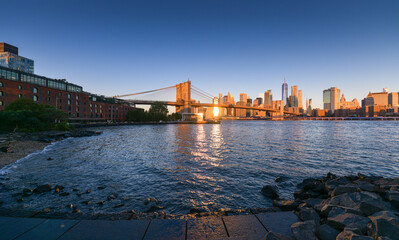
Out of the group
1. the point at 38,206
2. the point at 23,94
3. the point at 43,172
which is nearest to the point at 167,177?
the point at 38,206

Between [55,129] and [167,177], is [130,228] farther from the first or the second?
[55,129]

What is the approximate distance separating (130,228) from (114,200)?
5624 millimetres

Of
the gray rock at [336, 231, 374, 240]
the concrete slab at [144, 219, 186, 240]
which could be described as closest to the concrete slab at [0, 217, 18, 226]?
the concrete slab at [144, 219, 186, 240]

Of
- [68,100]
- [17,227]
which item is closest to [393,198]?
[17,227]

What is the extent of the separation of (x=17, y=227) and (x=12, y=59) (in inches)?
7941

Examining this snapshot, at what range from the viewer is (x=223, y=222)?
5.51 meters

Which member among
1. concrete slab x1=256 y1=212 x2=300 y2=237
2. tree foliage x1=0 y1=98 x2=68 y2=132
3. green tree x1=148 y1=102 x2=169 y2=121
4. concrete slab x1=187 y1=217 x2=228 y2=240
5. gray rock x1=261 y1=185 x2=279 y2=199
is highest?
green tree x1=148 y1=102 x2=169 y2=121

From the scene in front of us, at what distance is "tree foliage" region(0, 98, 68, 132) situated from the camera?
40.7m

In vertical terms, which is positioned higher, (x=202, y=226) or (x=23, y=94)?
(x=23, y=94)

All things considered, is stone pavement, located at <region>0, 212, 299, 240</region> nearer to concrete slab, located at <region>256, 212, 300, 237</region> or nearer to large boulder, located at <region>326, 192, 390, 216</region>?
concrete slab, located at <region>256, 212, 300, 237</region>

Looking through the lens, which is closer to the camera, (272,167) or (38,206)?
(38,206)

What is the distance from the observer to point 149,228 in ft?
16.6

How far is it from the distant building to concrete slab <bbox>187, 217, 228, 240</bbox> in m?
195

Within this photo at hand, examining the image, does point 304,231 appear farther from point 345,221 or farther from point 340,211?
point 340,211
